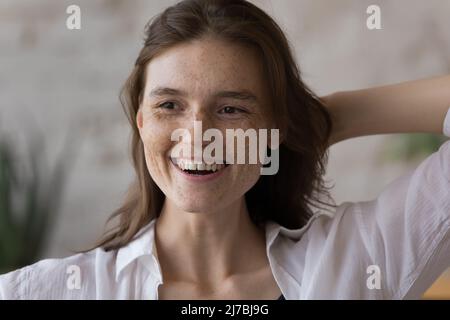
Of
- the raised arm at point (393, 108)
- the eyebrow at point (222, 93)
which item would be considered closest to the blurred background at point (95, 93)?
the raised arm at point (393, 108)

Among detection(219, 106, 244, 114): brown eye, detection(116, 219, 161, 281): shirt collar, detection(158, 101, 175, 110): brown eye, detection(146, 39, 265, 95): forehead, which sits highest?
detection(146, 39, 265, 95): forehead

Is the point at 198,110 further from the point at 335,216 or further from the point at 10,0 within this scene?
the point at 10,0

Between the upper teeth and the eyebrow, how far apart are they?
9 cm

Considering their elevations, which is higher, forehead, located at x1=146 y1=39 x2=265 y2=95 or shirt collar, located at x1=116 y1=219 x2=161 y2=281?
forehead, located at x1=146 y1=39 x2=265 y2=95

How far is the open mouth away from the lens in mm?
798

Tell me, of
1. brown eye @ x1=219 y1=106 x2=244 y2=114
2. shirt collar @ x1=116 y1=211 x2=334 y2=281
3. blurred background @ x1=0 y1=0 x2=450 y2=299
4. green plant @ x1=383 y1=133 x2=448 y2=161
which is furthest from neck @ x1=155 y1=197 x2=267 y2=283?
green plant @ x1=383 y1=133 x2=448 y2=161

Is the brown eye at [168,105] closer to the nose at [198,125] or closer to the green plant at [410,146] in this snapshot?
the nose at [198,125]

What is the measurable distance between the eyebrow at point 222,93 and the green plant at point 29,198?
28.7 inches

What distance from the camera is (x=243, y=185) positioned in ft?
2.72

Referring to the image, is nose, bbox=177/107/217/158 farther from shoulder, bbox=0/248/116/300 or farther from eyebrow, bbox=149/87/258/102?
shoulder, bbox=0/248/116/300

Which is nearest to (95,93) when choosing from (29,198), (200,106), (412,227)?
(29,198)

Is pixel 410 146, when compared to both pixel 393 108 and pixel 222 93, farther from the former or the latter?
pixel 222 93

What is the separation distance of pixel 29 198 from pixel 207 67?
34.2 inches
